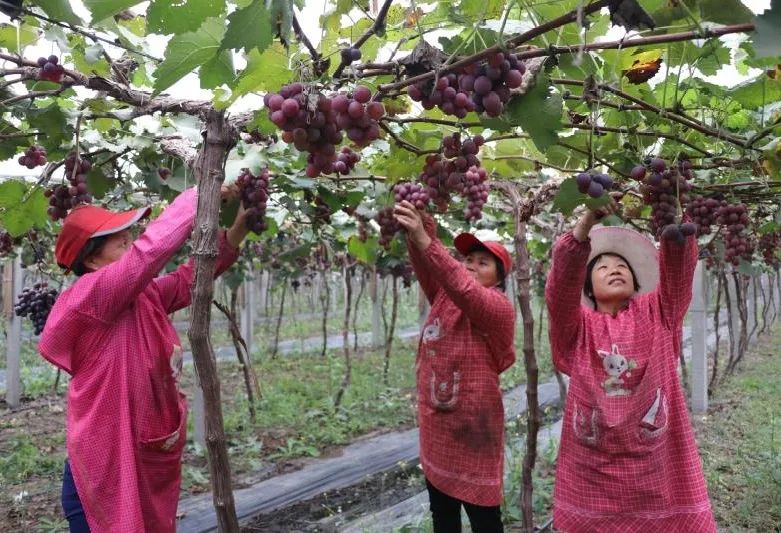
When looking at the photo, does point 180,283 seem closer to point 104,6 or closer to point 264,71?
point 264,71

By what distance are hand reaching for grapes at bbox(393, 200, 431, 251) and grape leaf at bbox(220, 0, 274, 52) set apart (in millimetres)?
1302

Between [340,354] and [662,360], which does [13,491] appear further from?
A: [340,354]

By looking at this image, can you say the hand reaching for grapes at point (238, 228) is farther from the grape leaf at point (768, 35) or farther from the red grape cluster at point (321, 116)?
the grape leaf at point (768, 35)

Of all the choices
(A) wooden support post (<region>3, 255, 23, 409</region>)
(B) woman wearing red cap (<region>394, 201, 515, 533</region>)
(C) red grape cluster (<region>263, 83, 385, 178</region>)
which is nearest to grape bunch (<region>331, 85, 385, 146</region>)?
(C) red grape cluster (<region>263, 83, 385, 178</region>)

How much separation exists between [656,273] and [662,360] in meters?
0.42

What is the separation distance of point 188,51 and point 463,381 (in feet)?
5.70

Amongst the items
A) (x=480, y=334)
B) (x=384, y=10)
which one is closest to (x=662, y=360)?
(x=480, y=334)

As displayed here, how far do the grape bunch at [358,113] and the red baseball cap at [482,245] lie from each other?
5.52 ft

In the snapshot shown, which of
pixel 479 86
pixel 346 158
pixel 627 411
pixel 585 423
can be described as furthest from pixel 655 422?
pixel 479 86

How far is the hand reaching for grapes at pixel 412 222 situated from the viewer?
2.32 m

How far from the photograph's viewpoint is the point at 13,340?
22.9 feet

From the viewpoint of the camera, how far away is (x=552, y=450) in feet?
16.4

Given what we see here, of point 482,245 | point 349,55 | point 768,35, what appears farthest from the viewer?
point 482,245

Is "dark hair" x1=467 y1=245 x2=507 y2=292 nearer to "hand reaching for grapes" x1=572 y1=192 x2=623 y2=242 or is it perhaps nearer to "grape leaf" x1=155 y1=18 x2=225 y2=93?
"hand reaching for grapes" x1=572 y1=192 x2=623 y2=242
